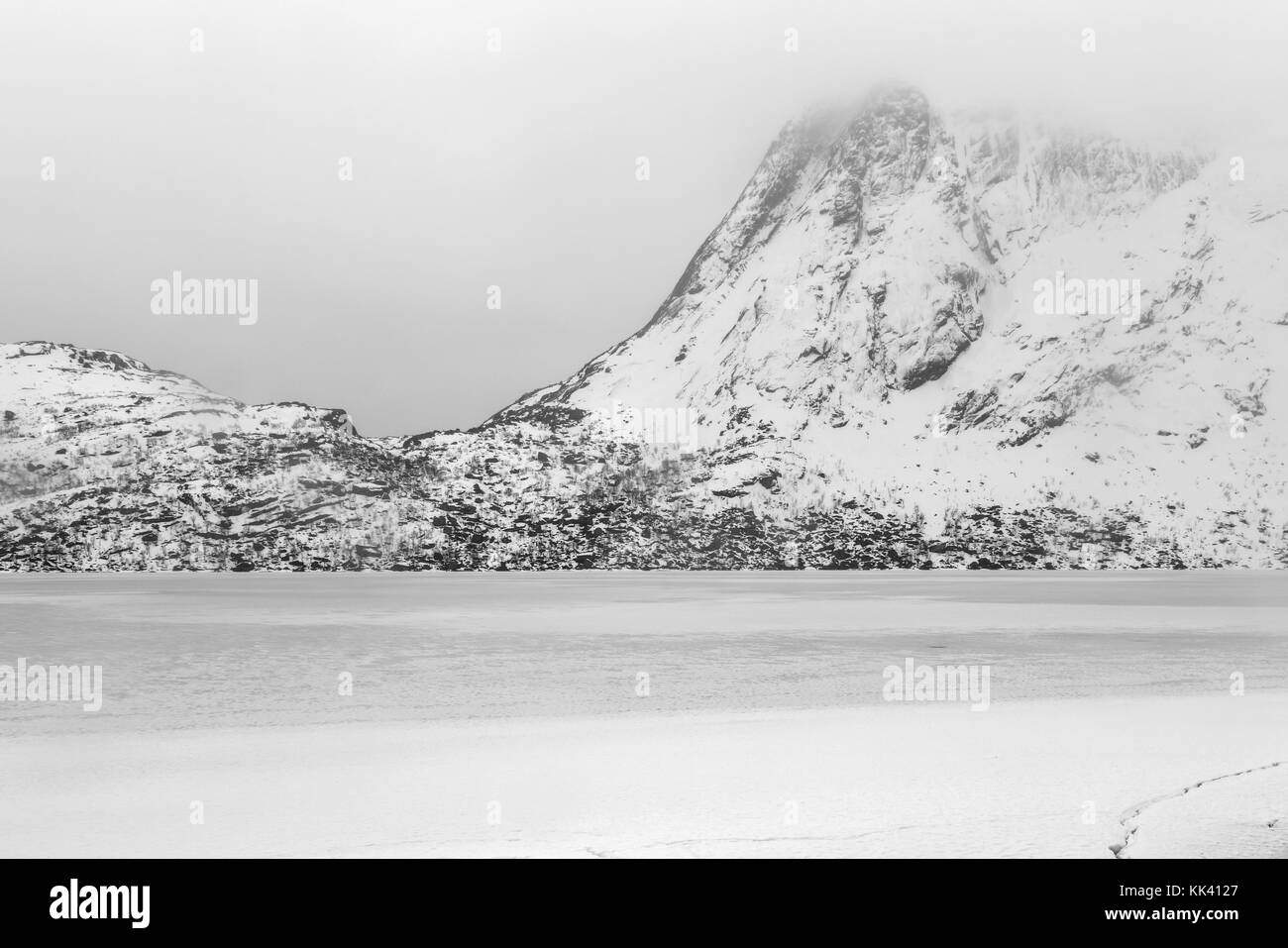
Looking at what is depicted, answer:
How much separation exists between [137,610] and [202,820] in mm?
92575

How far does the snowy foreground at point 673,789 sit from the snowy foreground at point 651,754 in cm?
8

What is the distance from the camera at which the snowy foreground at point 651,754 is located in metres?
15.3

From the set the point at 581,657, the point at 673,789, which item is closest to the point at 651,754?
the point at 673,789

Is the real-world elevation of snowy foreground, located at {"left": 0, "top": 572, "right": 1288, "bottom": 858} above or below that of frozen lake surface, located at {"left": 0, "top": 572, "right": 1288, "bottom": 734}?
above

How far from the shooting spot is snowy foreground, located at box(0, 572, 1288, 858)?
603 inches

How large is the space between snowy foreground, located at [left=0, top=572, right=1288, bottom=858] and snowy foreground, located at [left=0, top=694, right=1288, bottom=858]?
0.26ft

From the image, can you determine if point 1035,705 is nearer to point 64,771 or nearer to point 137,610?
point 64,771

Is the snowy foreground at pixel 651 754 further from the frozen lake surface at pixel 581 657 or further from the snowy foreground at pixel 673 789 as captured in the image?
the frozen lake surface at pixel 581 657

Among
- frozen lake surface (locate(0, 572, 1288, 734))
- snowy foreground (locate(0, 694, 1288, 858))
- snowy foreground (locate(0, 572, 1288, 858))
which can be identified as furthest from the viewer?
frozen lake surface (locate(0, 572, 1288, 734))

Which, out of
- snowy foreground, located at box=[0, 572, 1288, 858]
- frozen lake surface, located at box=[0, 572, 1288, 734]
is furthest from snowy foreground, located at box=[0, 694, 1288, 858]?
frozen lake surface, located at box=[0, 572, 1288, 734]

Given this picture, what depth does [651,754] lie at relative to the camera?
75.2 ft

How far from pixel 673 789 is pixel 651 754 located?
4.07 meters

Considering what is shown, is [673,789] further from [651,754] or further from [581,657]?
[581,657]

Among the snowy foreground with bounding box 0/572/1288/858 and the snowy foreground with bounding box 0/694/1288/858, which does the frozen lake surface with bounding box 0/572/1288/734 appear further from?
the snowy foreground with bounding box 0/694/1288/858
